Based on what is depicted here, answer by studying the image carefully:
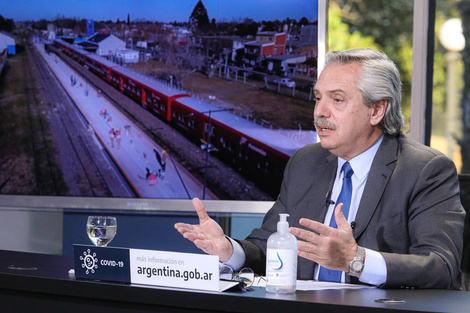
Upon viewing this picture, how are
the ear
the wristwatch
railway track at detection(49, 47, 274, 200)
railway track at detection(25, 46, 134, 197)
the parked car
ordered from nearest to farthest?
the wristwatch, the ear, the parked car, railway track at detection(49, 47, 274, 200), railway track at detection(25, 46, 134, 197)

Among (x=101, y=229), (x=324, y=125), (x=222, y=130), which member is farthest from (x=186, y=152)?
(x=101, y=229)

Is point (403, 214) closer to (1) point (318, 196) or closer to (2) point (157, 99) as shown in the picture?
(1) point (318, 196)

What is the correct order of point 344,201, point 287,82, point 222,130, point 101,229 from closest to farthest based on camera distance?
point 101,229
point 344,201
point 287,82
point 222,130

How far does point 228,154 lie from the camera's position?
3.43 metres

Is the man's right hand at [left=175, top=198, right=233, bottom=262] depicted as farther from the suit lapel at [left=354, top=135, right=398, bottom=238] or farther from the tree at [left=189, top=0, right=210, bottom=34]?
the tree at [left=189, top=0, right=210, bottom=34]

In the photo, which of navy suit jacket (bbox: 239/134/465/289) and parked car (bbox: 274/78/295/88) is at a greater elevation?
parked car (bbox: 274/78/295/88)

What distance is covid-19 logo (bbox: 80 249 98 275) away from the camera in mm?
1668

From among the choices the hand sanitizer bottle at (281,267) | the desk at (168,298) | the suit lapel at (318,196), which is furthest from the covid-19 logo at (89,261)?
the suit lapel at (318,196)

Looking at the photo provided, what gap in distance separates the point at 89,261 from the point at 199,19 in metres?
2.05

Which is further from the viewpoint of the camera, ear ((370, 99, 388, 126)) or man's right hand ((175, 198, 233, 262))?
ear ((370, 99, 388, 126))

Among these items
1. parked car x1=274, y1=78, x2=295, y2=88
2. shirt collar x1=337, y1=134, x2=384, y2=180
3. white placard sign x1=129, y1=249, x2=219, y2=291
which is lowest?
white placard sign x1=129, y1=249, x2=219, y2=291

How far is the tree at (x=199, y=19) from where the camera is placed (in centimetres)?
346

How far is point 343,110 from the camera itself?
2.19m

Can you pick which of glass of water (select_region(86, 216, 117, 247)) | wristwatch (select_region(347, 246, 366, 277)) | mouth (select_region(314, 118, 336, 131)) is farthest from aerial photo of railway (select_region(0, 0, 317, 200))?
wristwatch (select_region(347, 246, 366, 277))
